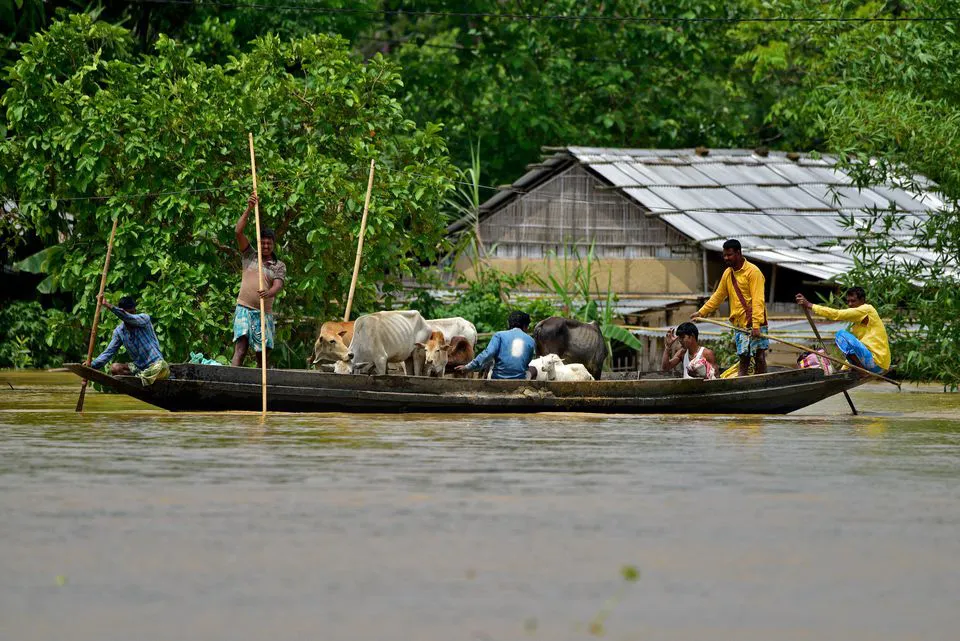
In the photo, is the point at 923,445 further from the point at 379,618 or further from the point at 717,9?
the point at 717,9

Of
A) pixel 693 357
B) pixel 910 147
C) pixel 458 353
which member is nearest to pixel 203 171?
pixel 458 353

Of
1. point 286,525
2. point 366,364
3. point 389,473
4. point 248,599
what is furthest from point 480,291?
point 248,599

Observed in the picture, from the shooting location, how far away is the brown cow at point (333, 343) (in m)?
12.8

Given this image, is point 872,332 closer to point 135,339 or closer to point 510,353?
point 510,353

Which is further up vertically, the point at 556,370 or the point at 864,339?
the point at 864,339

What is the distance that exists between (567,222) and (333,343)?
35.4 ft

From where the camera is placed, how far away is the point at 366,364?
40.5ft

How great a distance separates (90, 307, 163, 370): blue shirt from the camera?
477 inches

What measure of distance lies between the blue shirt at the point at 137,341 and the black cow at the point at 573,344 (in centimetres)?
355

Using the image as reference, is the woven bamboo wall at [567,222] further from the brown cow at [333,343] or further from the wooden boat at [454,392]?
the wooden boat at [454,392]

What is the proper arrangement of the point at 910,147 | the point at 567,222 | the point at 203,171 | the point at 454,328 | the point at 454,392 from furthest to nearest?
1. the point at 567,222
2. the point at 910,147
3. the point at 203,171
4. the point at 454,328
5. the point at 454,392

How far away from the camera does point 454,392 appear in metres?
12.1

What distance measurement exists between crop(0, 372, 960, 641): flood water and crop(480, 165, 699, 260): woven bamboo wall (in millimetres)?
12647

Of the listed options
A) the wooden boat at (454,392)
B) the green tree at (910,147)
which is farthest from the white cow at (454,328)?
the green tree at (910,147)
